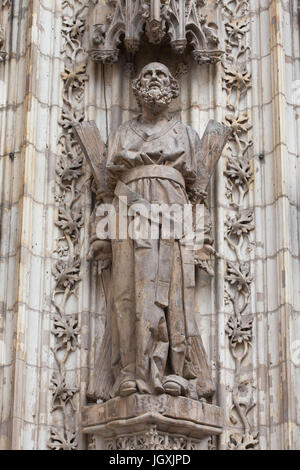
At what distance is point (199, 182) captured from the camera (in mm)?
11812

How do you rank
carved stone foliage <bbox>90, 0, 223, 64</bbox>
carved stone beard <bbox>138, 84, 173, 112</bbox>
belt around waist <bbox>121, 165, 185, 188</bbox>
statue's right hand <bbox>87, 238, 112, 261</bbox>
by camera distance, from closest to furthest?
belt around waist <bbox>121, 165, 185, 188</bbox> → statue's right hand <bbox>87, 238, 112, 261</bbox> → carved stone beard <bbox>138, 84, 173, 112</bbox> → carved stone foliage <bbox>90, 0, 223, 64</bbox>

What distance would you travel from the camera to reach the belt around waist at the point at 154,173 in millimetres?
11469

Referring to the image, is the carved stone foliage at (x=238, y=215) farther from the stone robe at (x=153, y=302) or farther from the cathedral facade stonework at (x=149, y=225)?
the stone robe at (x=153, y=302)

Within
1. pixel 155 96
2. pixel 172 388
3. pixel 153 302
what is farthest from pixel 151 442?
pixel 155 96

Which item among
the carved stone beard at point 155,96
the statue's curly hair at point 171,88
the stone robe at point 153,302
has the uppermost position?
the statue's curly hair at point 171,88

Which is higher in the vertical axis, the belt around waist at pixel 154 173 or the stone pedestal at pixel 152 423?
the belt around waist at pixel 154 173

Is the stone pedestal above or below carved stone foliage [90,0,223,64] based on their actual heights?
below

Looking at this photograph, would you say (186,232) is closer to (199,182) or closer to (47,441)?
(199,182)

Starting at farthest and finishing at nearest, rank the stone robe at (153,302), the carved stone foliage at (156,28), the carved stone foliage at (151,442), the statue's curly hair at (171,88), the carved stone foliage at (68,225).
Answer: the carved stone foliage at (156,28)
the statue's curly hair at (171,88)
the carved stone foliage at (68,225)
the stone robe at (153,302)
the carved stone foliage at (151,442)

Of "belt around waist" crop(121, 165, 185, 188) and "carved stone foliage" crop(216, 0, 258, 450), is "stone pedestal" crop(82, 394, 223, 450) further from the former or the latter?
"belt around waist" crop(121, 165, 185, 188)

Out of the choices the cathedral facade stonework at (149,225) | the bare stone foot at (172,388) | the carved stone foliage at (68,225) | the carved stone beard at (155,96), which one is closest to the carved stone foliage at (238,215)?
the cathedral facade stonework at (149,225)

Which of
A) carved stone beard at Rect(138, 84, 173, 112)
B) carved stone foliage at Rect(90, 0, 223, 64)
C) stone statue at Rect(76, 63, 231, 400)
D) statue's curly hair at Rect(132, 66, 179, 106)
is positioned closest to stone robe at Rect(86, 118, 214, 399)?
stone statue at Rect(76, 63, 231, 400)

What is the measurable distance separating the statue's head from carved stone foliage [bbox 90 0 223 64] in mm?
444

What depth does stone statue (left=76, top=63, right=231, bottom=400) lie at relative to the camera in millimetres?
11031
